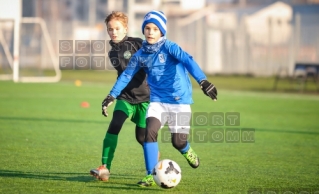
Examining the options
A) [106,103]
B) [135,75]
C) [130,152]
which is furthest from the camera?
[130,152]

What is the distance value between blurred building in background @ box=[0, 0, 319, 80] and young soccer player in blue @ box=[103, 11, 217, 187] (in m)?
22.7

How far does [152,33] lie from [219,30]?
1062 inches

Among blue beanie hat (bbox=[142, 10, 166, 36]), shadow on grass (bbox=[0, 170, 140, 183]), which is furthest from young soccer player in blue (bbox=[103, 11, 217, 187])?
shadow on grass (bbox=[0, 170, 140, 183])

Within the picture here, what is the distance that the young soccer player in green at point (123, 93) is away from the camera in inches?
316

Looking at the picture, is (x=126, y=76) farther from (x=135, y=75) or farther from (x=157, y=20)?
(x=157, y=20)

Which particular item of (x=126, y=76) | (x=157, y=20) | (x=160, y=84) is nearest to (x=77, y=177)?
(x=126, y=76)

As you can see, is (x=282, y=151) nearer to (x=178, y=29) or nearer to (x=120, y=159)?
(x=120, y=159)

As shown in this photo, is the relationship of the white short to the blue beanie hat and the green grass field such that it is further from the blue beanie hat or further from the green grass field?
the blue beanie hat

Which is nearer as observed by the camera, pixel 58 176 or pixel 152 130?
pixel 152 130

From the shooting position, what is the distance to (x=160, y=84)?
776 centimetres

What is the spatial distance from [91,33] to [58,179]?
31.1m

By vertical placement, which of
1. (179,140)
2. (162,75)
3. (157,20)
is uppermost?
(157,20)

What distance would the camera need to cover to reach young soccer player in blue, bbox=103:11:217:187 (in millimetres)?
7535

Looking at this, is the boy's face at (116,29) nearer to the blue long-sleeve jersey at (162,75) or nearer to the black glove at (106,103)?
the blue long-sleeve jersey at (162,75)
